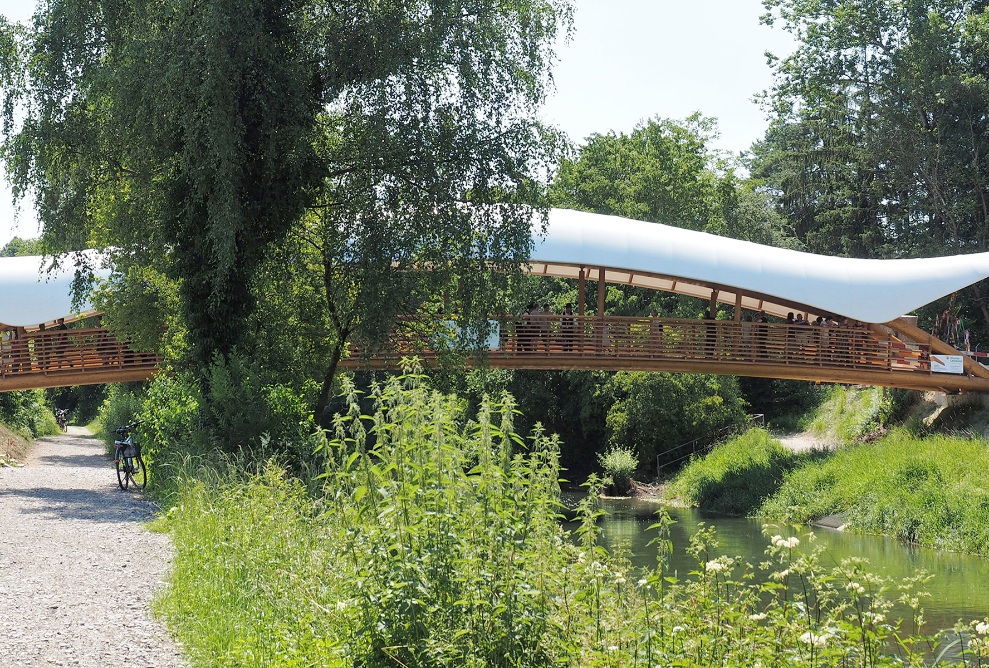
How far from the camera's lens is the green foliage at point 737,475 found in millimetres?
25281

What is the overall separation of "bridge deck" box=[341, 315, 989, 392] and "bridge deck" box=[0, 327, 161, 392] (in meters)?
8.37

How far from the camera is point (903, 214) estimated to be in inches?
Result: 1519

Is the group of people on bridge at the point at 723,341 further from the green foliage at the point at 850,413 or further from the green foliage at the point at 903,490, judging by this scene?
the green foliage at the point at 903,490

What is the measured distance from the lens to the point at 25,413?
3416 cm

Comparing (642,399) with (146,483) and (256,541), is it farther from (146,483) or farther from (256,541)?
(256,541)

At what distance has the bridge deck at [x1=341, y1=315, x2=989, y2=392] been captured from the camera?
25562 millimetres

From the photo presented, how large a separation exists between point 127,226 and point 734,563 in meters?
13.8

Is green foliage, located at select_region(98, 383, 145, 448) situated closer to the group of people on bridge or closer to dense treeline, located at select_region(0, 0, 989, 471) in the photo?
the group of people on bridge

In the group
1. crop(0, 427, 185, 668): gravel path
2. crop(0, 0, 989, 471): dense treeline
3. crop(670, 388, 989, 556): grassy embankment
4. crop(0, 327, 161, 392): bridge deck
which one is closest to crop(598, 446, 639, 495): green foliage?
crop(670, 388, 989, 556): grassy embankment

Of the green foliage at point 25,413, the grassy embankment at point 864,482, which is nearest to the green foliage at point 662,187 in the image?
the grassy embankment at point 864,482

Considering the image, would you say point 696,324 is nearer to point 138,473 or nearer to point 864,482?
point 864,482

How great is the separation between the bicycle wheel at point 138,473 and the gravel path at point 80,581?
0.45m

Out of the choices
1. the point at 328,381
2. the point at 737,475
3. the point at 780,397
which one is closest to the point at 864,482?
the point at 737,475

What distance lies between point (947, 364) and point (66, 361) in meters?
20.5
